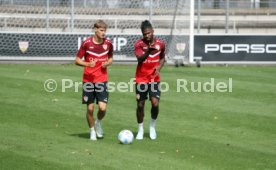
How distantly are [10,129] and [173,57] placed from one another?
14266 mm

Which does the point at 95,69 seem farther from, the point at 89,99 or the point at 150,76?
the point at 150,76

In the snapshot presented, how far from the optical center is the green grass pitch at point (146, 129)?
1084cm

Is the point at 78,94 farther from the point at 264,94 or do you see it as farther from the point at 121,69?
the point at 121,69

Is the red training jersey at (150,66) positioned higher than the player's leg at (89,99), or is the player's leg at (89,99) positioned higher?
the red training jersey at (150,66)

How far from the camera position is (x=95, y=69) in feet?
42.2

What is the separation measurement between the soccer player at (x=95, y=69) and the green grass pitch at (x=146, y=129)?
1.84 ft

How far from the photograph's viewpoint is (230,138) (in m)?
13.1

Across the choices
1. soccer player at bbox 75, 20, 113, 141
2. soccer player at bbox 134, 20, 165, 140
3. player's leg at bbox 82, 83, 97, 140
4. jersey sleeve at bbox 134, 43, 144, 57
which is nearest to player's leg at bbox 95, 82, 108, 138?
soccer player at bbox 75, 20, 113, 141

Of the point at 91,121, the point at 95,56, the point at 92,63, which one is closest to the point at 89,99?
the point at 91,121

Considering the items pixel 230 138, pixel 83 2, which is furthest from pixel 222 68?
pixel 230 138

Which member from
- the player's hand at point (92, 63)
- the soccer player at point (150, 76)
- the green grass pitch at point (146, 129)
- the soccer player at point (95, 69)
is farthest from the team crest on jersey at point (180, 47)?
the player's hand at point (92, 63)

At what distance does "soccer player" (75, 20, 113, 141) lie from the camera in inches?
507

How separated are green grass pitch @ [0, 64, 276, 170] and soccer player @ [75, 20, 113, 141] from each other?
561mm

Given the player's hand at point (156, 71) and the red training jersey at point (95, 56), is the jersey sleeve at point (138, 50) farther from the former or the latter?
the red training jersey at point (95, 56)
